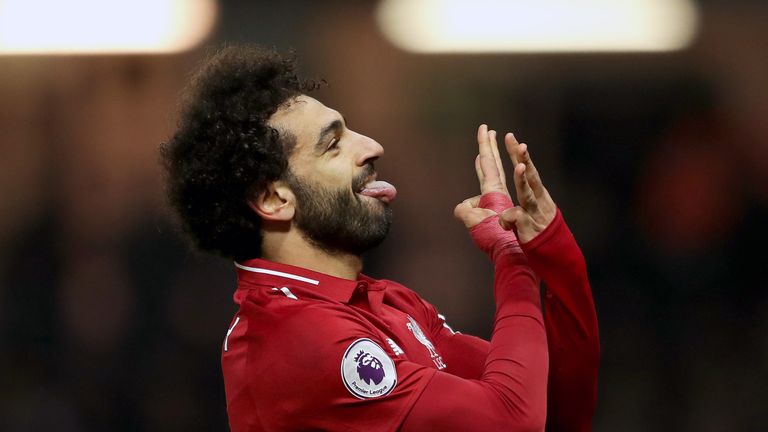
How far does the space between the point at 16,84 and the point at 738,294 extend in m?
3.37

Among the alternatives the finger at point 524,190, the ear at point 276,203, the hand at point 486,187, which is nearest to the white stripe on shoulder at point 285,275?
the ear at point 276,203

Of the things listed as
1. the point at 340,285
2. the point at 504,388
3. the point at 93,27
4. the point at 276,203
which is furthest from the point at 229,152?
the point at 93,27

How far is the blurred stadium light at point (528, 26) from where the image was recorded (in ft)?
14.3

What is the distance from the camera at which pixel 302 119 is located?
2031mm

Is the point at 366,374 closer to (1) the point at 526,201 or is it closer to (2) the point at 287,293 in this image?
(2) the point at 287,293

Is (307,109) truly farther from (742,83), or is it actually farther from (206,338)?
(742,83)

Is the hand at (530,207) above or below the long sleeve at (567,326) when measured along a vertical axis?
above

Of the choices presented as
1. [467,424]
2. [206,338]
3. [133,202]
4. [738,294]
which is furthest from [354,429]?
[738,294]

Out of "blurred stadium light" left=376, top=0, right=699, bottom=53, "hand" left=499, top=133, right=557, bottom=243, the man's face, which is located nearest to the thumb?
"hand" left=499, top=133, right=557, bottom=243

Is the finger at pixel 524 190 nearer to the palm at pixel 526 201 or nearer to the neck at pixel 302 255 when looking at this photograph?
the palm at pixel 526 201

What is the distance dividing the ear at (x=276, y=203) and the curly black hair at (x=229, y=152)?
0.02 metres

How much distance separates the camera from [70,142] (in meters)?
4.17

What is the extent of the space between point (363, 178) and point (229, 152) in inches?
11.4

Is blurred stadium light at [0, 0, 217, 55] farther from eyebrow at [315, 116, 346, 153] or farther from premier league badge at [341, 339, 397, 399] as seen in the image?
premier league badge at [341, 339, 397, 399]
